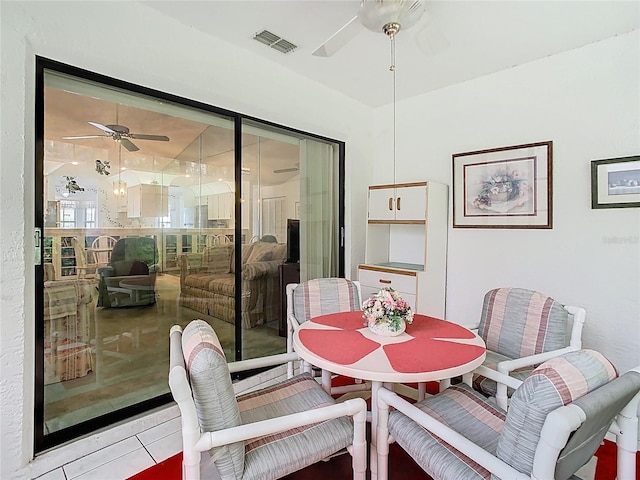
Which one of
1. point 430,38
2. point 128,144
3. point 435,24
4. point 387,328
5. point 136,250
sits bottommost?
point 387,328

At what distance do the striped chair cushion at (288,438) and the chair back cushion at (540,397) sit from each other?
65 cm

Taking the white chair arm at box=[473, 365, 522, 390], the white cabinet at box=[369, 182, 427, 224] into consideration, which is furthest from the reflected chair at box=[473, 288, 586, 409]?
the white cabinet at box=[369, 182, 427, 224]

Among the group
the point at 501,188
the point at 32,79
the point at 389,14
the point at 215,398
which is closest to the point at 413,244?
the point at 501,188

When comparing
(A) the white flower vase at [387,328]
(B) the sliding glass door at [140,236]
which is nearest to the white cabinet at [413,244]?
(B) the sliding glass door at [140,236]

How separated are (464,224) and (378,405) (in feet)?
7.59

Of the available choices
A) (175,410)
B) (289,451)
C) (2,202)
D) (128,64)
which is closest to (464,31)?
(128,64)

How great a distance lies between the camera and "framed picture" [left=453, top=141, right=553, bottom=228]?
114 inches

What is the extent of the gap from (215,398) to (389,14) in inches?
79.1

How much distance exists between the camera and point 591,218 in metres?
2.67

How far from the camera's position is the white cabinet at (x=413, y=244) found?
3.28 metres

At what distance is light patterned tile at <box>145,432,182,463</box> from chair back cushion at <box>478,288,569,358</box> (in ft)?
7.00

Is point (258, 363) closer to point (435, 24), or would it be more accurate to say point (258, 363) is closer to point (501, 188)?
point (435, 24)

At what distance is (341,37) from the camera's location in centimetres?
200

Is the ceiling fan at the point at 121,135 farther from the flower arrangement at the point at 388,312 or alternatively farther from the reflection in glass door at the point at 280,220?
the flower arrangement at the point at 388,312
